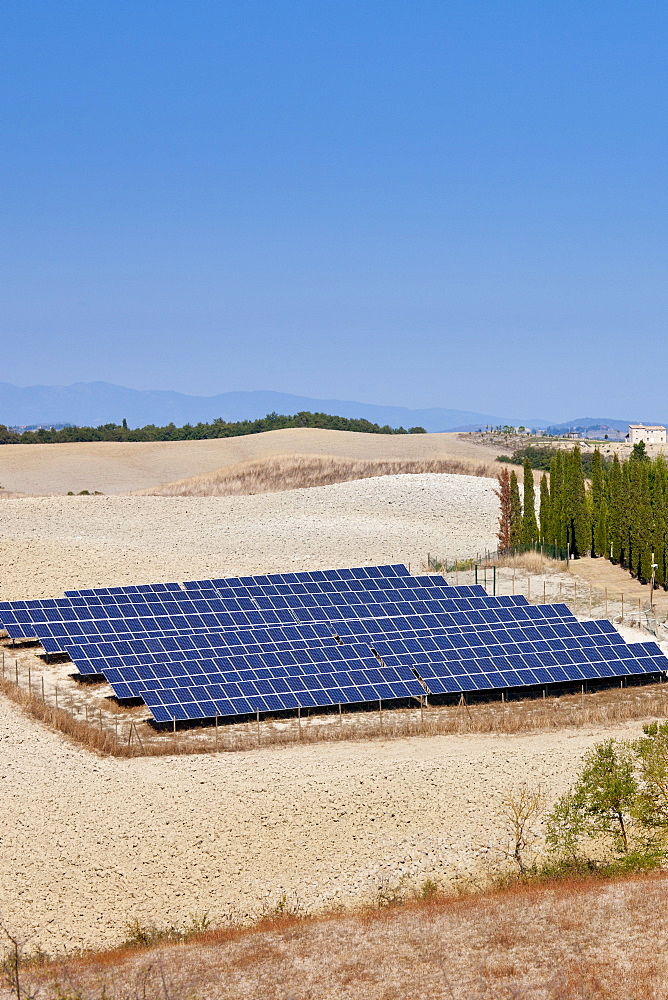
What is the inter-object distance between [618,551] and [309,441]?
328 ft

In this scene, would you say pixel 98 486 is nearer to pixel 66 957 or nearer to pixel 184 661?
pixel 184 661

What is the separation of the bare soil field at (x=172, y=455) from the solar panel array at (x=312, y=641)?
300ft

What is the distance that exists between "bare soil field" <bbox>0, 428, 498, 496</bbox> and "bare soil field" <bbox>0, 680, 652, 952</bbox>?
4175 inches

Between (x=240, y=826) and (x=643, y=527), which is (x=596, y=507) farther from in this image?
(x=240, y=826)

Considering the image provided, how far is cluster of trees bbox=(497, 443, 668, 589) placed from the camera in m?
60.1

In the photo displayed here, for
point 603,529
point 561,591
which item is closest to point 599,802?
point 561,591

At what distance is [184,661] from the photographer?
37.7 metres

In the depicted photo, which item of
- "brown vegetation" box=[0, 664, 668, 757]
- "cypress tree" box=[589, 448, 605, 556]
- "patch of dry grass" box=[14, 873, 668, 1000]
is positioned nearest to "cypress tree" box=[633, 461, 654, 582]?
"cypress tree" box=[589, 448, 605, 556]

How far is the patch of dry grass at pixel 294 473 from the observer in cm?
11012

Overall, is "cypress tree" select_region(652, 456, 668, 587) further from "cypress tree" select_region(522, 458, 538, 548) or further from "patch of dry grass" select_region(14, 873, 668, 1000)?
"patch of dry grass" select_region(14, 873, 668, 1000)

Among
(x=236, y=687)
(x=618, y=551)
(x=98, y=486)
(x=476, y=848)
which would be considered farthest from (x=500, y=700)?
(x=98, y=486)

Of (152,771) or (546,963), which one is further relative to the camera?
(152,771)

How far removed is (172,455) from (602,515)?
101 meters

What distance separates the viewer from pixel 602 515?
219 ft
